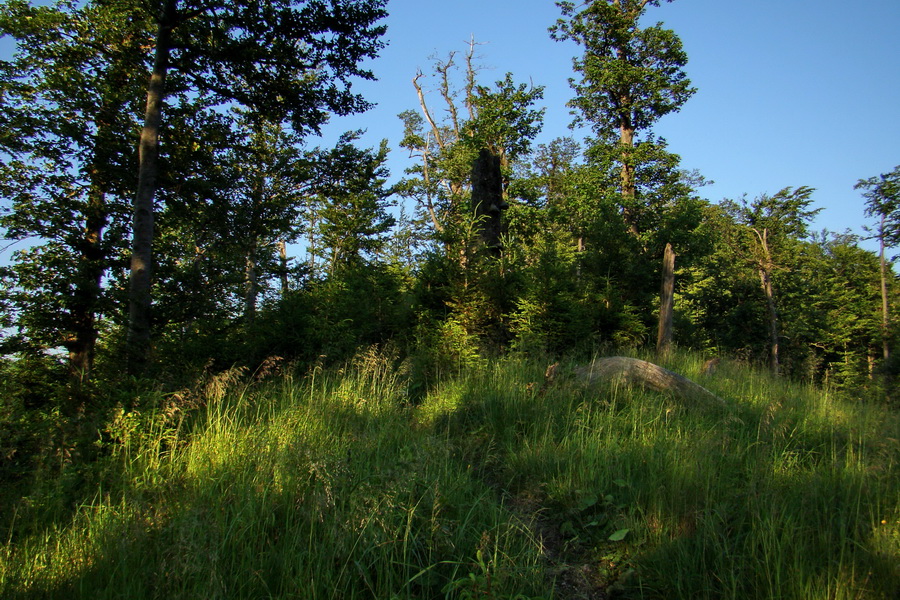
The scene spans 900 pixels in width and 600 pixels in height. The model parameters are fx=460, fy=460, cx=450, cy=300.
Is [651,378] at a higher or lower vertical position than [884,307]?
lower

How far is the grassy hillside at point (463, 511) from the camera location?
225cm

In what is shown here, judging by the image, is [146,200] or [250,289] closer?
[146,200]

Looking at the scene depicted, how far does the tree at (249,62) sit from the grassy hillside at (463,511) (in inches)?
211

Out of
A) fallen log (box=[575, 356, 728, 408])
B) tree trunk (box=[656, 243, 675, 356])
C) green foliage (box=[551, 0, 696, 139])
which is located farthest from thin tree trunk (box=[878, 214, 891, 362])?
fallen log (box=[575, 356, 728, 408])

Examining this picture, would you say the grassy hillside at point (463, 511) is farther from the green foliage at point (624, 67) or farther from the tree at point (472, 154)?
the green foliage at point (624, 67)

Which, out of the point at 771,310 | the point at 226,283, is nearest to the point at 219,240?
the point at 226,283

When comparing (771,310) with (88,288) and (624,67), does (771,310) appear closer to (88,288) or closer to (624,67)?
(624,67)

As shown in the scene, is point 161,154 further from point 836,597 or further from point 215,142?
point 836,597

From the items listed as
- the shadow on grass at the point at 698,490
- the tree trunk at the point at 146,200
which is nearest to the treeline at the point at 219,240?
the tree trunk at the point at 146,200

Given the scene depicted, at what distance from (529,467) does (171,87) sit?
10.4 m

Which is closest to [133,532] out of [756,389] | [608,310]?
[756,389]

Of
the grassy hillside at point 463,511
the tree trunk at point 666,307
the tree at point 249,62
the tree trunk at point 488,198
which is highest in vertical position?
the tree at point 249,62

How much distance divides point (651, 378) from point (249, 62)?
29.6 feet

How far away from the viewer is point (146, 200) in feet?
26.8
